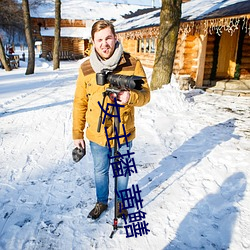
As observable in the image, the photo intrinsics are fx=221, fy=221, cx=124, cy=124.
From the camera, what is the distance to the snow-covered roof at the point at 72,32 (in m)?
28.8

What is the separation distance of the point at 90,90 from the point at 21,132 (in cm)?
335

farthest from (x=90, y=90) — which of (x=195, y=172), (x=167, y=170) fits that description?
(x=195, y=172)

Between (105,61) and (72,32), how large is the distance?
31.2m

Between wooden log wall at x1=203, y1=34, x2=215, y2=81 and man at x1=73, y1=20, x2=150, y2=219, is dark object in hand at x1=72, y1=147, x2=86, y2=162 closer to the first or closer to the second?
man at x1=73, y1=20, x2=150, y2=219

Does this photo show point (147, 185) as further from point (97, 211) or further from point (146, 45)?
point (146, 45)

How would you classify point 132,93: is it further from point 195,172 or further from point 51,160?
point 51,160

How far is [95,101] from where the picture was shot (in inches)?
80.3

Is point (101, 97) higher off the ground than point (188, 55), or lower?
lower

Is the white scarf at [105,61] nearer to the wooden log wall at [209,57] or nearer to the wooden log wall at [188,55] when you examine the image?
the wooden log wall at [188,55]

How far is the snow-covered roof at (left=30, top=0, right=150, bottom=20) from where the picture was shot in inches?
1255

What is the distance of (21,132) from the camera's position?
475 centimetres

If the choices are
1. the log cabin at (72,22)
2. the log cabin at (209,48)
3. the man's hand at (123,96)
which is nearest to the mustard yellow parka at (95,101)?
the man's hand at (123,96)

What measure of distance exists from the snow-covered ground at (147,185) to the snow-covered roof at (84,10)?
30.7 m

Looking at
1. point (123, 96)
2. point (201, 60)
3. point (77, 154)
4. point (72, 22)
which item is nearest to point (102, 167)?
point (77, 154)
